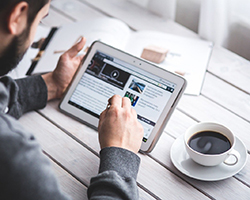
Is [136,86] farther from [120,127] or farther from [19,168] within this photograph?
[19,168]

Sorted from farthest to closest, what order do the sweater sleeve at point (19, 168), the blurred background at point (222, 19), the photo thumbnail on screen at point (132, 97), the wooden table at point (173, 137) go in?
the blurred background at point (222, 19) < the photo thumbnail on screen at point (132, 97) < the wooden table at point (173, 137) < the sweater sleeve at point (19, 168)

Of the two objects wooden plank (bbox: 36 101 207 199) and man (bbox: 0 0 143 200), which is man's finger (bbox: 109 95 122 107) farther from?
wooden plank (bbox: 36 101 207 199)

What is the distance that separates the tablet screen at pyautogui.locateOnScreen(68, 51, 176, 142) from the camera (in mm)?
869

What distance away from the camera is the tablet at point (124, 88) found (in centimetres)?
86

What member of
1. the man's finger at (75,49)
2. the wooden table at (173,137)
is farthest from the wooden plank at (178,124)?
the man's finger at (75,49)

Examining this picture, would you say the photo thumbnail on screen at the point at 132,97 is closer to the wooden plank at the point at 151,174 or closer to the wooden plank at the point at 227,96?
the wooden plank at the point at 151,174

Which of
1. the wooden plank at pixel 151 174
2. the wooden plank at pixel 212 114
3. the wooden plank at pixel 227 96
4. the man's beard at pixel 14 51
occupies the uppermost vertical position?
the wooden plank at pixel 227 96

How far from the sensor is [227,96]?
1.01m

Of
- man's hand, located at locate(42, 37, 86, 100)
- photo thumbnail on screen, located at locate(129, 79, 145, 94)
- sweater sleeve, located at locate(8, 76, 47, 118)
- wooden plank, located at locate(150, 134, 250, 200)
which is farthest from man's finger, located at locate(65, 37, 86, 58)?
wooden plank, located at locate(150, 134, 250, 200)

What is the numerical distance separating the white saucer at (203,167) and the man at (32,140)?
0.36 ft

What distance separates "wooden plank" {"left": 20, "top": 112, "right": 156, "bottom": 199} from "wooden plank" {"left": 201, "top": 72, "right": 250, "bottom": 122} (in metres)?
0.36

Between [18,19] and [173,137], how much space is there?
0.48 m

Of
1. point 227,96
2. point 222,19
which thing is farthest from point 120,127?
point 222,19

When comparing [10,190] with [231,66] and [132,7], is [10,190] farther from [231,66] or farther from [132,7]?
[132,7]
